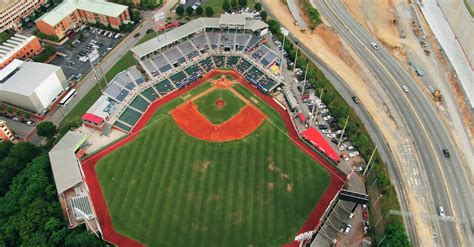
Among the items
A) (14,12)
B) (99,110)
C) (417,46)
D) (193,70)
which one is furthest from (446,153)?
(14,12)

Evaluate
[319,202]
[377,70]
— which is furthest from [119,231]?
[377,70]

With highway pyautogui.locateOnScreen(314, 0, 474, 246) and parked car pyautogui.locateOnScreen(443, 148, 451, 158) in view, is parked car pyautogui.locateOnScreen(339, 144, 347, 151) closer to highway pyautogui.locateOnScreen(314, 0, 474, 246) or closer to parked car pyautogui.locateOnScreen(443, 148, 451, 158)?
highway pyautogui.locateOnScreen(314, 0, 474, 246)

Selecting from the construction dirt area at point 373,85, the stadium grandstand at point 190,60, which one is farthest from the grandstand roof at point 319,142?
the stadium grandstand at point 190,60

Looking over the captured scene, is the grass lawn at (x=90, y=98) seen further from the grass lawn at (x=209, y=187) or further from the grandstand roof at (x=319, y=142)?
the grandstand roof at (x=319, y=142)

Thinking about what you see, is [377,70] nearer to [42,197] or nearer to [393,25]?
[393,25]

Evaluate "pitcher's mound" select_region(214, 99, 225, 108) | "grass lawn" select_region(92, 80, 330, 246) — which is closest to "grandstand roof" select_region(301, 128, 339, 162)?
"grass lawn" select_region(92, 80, 330, 246)
